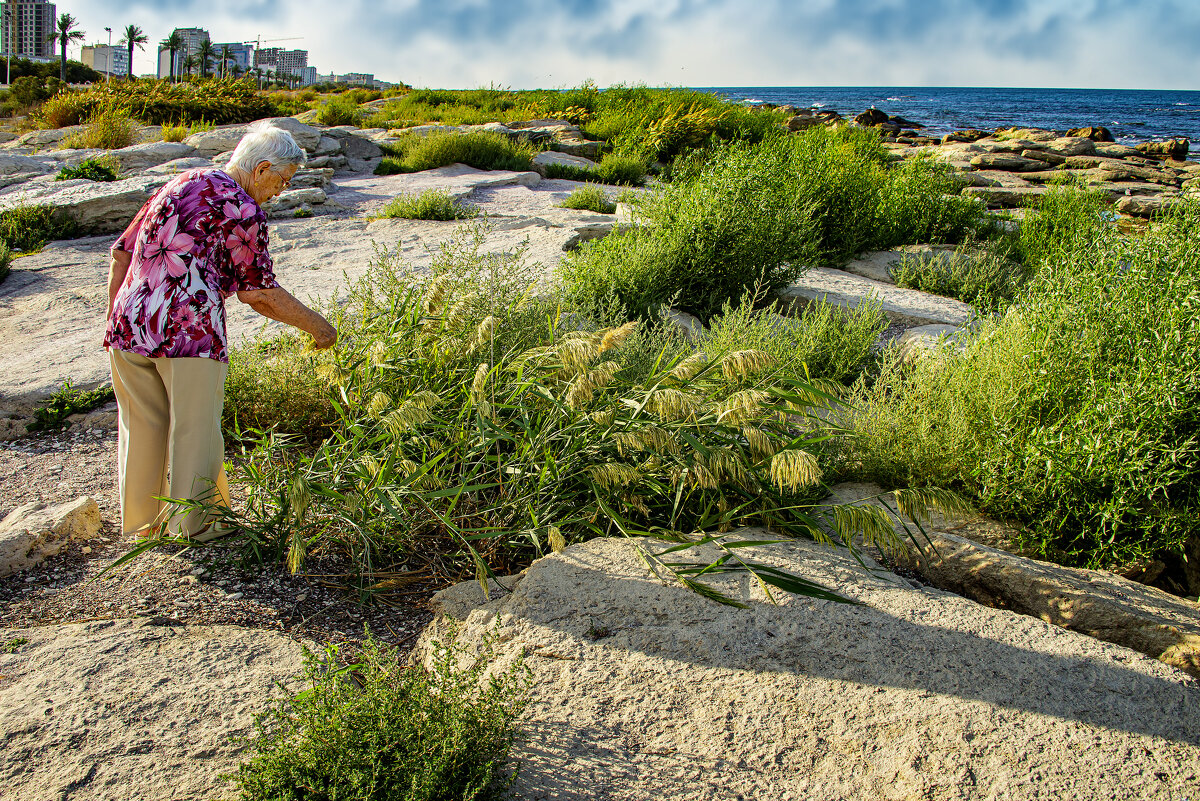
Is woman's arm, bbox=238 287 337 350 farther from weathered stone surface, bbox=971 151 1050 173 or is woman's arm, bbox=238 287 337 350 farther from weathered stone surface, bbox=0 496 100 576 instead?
weathered stone surface, bbox=971 151 1050 173

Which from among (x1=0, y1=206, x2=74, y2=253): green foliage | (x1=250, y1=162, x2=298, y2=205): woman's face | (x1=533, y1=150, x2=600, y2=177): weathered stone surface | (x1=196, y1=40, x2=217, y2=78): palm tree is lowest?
(x1=0, y1=206, x2=74, y2=253): green foliage

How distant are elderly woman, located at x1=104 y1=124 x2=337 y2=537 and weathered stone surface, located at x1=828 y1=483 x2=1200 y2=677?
8.20 feet

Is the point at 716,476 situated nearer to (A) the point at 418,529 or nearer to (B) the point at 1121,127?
(A) the point at 418,529

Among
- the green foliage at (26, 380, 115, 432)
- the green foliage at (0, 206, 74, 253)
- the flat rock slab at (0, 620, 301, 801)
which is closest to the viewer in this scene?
the flat rock slab at (0, 620, 301, 801)

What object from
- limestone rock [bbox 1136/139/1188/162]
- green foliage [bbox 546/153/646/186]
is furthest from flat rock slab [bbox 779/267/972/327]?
limestone rock [bbox 1136/139/1188/162]

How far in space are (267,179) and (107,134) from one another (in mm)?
12175

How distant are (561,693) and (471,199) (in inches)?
346

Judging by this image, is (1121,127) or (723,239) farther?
(1121,127)

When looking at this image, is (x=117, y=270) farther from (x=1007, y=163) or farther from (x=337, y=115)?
(x=1007, y=163)

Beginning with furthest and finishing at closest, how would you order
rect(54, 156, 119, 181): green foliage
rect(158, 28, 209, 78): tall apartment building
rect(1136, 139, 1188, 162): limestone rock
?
rect(158, 28, 209, 78): tall apartment building < rect(1136, 139, 1188, 162): limestone rock < rect(54, 156, 119, 181): green foliage

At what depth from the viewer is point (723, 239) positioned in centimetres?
618

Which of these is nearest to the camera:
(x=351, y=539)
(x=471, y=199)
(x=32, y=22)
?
(x=351, y=539)

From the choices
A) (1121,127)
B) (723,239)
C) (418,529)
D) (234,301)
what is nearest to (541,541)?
(418,529)

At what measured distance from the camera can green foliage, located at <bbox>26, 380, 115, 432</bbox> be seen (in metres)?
4.43
